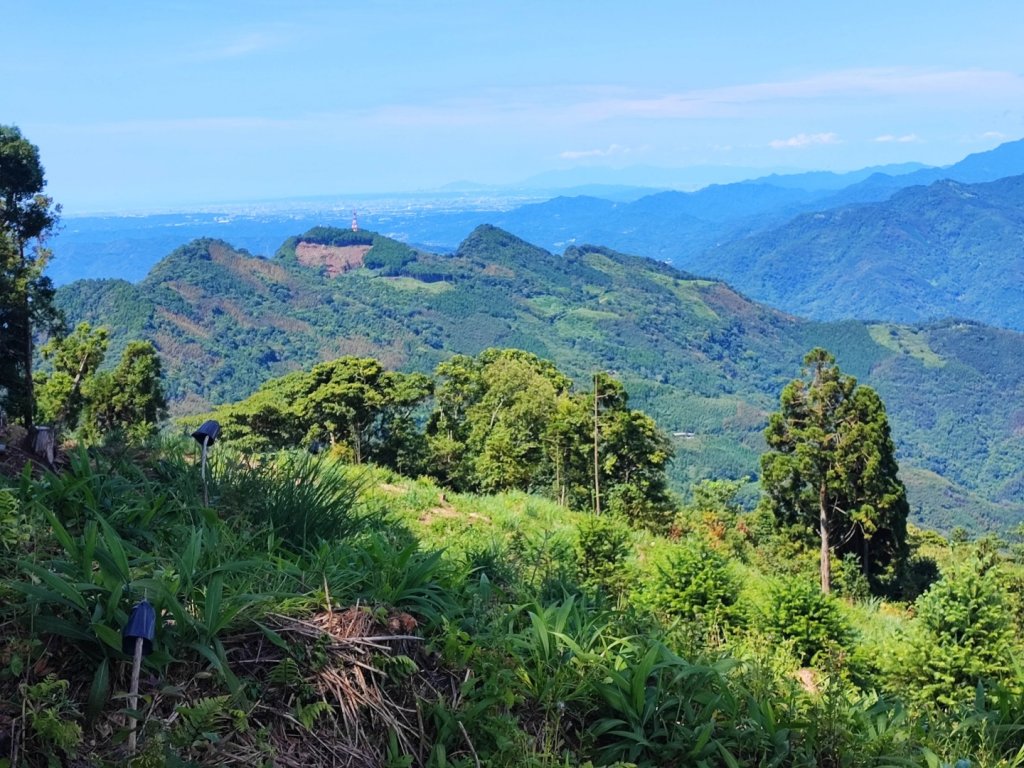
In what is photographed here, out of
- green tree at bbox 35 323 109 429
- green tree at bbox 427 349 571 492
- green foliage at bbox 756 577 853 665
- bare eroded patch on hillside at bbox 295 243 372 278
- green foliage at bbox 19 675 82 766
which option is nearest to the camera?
green foliage at bbox 19 675 82 766

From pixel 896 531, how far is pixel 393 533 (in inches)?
831

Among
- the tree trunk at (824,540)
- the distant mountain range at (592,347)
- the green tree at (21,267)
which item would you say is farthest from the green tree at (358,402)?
the distant mountain range at (592,347)

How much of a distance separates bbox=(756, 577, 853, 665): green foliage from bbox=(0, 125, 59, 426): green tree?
1369 centimetres

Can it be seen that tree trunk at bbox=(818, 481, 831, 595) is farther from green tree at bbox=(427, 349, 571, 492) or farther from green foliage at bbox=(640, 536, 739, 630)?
green foliage at bbox=(640, 536, 739, 630)

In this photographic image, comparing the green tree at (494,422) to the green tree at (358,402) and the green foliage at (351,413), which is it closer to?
the green foliage at (351,413)

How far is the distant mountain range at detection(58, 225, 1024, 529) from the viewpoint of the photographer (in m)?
122

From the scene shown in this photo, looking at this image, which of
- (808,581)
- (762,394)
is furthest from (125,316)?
(808,581)

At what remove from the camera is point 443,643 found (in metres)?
2.85

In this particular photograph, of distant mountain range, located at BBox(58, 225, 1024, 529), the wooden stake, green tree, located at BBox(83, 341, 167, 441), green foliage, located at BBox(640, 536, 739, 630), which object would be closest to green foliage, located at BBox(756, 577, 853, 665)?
green foliage, located at BBox(640, 536, 739, 630)

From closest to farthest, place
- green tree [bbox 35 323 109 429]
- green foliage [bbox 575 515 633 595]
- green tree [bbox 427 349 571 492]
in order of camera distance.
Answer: green foliage [bbox 575 515 633 595] → green tree [bbox 35 323 109 429] → green tree [bbox 427 349 571 492]

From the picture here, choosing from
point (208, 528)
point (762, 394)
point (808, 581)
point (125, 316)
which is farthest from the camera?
point (762, 394)

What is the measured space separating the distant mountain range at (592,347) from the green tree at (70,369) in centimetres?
8087

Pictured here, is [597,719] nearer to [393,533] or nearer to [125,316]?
[393,533]

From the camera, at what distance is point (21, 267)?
1575 centimetres
